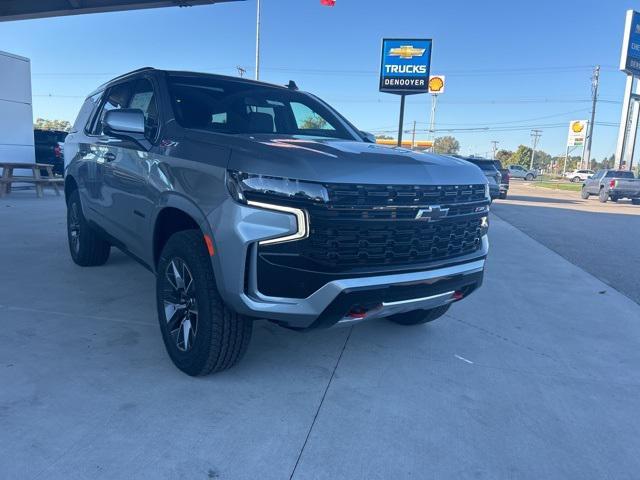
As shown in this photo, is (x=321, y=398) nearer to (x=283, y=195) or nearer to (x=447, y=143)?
(x=283, y=195)

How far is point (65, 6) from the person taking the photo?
10.6 metres

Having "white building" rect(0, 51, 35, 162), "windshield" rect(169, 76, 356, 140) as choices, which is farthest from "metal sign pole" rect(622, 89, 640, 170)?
"windshield" rect(169, 76, 356, 140)

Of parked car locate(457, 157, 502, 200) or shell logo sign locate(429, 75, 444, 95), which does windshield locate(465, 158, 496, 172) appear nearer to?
parked car locate(457, 157, 502, 200)

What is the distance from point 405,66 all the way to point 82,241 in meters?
11.4

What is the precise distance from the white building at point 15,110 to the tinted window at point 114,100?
416 inches

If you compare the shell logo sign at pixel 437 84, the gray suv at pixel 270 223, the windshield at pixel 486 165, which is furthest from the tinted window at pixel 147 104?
the shell logo sign at pixel 437 84

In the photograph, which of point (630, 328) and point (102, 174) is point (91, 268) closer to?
point (102, 174)

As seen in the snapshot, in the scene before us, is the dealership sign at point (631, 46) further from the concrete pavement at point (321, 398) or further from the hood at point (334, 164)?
the hood at point (334, 164)

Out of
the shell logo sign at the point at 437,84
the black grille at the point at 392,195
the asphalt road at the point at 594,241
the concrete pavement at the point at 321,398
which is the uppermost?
the shell logo sign at the point at 437,84

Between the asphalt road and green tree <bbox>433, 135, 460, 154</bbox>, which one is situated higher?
green tree <bbox>433, 135, 460, 154</bbox>

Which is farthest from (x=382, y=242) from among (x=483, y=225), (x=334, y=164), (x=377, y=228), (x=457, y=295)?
(x=483, y=225)

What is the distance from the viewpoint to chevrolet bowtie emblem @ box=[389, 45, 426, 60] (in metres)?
14.0

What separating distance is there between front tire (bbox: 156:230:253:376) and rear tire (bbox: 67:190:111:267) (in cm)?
247

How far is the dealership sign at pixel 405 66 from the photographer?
1398 centimetres
